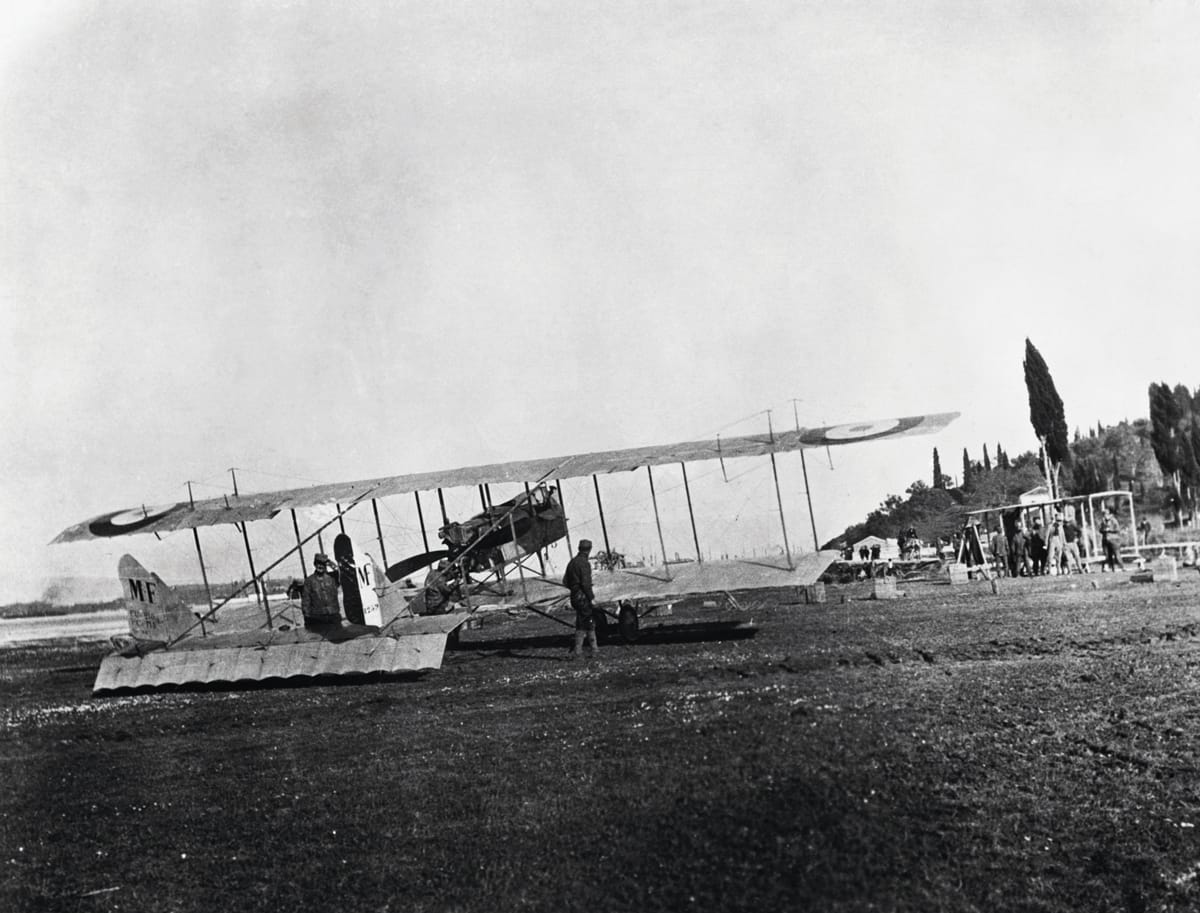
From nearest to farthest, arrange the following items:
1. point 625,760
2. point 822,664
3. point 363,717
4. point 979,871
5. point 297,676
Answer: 1. point 979,871
2. point 625,760
3. point 363,717
4. point 822,664
5. point 297,676

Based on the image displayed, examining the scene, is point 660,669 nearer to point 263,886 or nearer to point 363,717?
point 363,717

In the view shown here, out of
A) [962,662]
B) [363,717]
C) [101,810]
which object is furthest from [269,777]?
[962,662]

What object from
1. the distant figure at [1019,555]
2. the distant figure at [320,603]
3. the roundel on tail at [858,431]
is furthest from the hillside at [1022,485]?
the distant figure at [320,603]

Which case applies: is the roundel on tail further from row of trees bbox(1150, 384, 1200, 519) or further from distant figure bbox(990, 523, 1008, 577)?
distant figure bbox(990, 523, 1008, 577)

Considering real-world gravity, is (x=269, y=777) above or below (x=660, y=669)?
above

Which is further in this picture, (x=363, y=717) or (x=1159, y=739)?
(x=363, y=717)

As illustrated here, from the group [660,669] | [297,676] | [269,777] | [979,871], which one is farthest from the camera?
[297,676]

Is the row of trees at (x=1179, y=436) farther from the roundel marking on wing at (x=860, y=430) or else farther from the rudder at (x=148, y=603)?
the rudder at (x=148, y=603)
